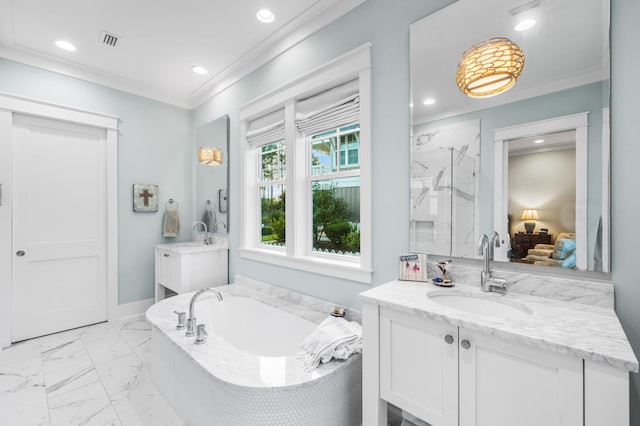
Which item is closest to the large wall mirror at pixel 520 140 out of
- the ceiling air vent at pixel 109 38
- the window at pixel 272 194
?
the window at pixel 272 194

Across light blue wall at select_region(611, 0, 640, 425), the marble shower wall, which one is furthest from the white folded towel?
light blue wall at select_region(611, 0, 640, 425)

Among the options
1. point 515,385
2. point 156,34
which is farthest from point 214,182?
point 515,385

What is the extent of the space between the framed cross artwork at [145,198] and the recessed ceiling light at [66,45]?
1.47 metres

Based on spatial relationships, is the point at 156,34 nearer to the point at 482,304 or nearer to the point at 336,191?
the point at 336,191

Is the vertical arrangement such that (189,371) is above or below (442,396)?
below

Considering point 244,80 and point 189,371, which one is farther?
point 244,80

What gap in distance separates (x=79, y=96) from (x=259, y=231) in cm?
252

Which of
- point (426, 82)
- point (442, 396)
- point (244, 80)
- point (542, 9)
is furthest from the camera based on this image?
point (244, 80)

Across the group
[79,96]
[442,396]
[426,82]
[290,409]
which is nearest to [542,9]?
[426,82]

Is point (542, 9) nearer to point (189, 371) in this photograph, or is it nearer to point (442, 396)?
point (442, 396)

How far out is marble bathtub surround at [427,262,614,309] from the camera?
125 centimetres

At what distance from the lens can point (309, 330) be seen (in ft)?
6.98

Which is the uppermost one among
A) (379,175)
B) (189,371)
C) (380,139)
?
(380,139)

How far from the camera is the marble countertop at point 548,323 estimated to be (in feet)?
2.87
